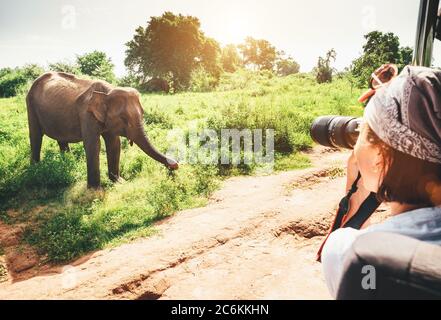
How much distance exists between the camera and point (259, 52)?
60.1m

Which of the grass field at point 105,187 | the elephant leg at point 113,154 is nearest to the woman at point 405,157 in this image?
the grass field at point 105,187

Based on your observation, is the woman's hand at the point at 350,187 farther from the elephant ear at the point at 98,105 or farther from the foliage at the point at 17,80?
the foliage at the point at 17,80

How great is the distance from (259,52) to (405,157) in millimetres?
62468

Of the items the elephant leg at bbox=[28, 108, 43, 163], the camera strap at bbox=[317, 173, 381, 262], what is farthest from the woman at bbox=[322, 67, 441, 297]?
the elephant leg at bbox=[28, 108, 43, 163]

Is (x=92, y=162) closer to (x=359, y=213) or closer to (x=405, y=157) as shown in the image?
(x=359, y=213)

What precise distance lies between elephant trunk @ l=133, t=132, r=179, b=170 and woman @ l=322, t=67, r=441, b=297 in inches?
200

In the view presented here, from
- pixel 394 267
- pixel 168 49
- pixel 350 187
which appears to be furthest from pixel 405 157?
pixel 168 49

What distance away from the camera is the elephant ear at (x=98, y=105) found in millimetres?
6520

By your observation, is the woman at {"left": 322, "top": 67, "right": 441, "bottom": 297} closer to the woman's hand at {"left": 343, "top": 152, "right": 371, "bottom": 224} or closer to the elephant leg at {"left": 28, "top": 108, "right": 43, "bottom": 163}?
the woman's hand at {"left": 343, "top": 152, "right": 371, "bottom": 224}

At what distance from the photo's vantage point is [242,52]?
60188mm

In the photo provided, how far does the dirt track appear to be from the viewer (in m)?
3.22

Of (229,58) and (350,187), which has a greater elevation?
(229,58)

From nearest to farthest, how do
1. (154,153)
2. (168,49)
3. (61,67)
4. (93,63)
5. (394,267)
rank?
(394,267) → (154,153) → (61,67) → (93,63) → (168,49)

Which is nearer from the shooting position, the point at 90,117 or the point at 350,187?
the point at 350,187
